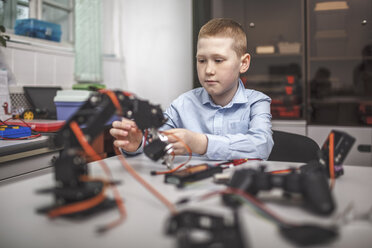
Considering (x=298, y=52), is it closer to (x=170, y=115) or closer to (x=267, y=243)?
(x=170, y=115)

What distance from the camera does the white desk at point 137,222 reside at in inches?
14.7

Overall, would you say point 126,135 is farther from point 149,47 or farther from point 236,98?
point 149,47

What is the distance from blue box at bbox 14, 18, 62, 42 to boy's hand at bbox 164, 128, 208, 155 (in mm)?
1806

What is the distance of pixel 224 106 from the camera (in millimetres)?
1254

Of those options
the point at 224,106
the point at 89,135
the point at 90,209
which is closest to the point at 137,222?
the point at 90,209

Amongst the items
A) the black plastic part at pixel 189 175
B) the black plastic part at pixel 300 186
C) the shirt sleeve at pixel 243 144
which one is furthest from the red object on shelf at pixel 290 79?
the black plastic part at pixel 300 186

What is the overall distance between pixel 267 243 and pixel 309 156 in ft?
2.56

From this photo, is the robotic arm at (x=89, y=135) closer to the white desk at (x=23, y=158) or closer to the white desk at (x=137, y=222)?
the white desk at (x=137, y=222)

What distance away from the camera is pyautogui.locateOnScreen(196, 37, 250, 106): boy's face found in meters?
1.12

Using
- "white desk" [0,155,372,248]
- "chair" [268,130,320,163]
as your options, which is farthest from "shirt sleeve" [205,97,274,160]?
"white desk" [0,155,372,248]

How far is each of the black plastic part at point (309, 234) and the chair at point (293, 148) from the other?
713 millimetres

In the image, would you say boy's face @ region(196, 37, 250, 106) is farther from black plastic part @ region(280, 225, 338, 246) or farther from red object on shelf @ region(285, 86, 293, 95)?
red object on shelf @ region(285, 86, 293, 95)

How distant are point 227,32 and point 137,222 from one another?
959mm

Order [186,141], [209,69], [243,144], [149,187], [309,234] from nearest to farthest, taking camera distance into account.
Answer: [309,234] < [149,187] < [186,141] < [243,144] < [209,69]
